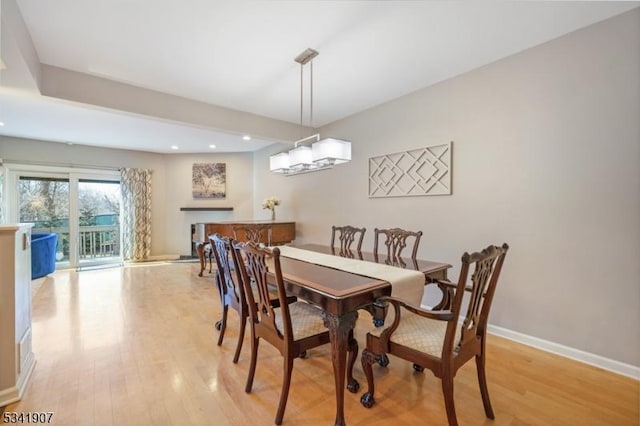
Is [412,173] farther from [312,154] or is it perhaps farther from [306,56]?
[306,56]

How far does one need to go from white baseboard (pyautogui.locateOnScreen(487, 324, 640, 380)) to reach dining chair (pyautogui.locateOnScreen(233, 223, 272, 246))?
9.51ft

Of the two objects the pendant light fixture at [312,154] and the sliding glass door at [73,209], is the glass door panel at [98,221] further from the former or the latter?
the pendant light fixture at [312,154]

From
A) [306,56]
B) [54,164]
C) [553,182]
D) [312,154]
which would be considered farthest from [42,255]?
[553,182]

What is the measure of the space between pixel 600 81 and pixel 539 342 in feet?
7.21

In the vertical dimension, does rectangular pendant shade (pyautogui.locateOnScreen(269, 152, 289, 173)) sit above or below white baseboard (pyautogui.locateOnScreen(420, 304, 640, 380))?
above

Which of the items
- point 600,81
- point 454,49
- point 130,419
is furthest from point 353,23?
point 130,419

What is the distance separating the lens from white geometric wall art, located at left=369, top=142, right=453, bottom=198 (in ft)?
10.1

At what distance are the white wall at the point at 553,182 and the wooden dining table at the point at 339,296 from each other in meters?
1.15

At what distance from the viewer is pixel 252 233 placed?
401cm

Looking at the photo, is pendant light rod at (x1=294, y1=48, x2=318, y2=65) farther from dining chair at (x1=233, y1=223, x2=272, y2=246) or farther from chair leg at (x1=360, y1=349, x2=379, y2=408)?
chair leg at (x1=360, y1=349, x2=379, y2=408)

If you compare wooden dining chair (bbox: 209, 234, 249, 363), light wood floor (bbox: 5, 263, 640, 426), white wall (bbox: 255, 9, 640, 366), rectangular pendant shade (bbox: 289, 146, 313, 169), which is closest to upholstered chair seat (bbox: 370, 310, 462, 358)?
light wood floor (bbox: 5, 263, 640, 426)

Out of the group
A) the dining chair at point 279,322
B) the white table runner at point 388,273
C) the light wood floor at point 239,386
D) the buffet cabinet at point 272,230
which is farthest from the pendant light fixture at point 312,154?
the buffet cabinet at point 272,230

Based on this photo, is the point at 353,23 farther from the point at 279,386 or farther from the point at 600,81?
the point at 279,386

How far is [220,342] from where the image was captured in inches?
100
